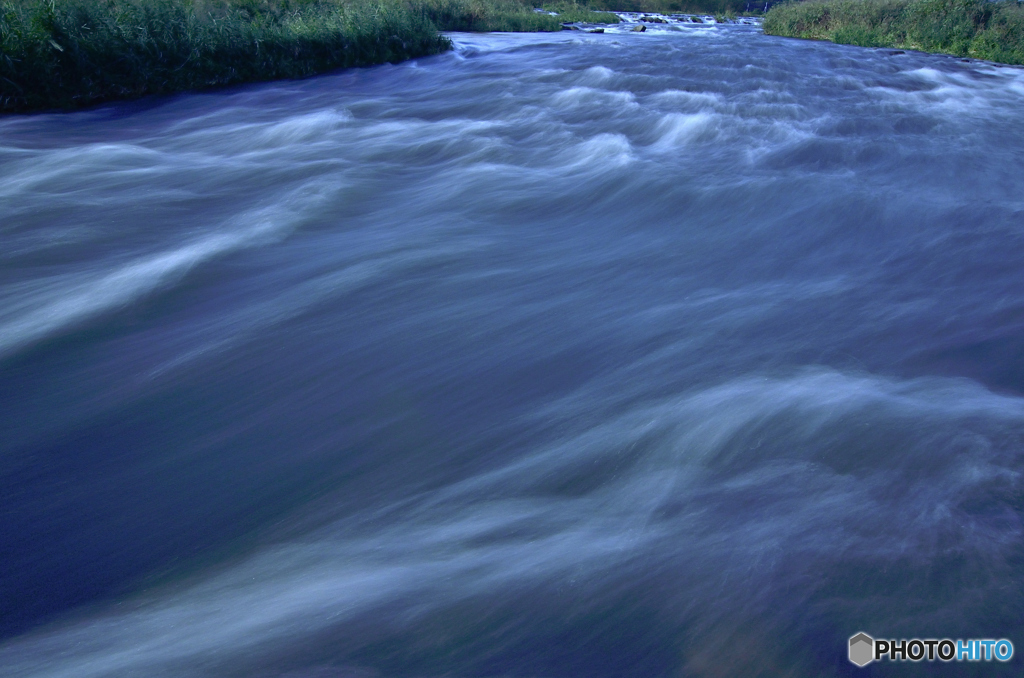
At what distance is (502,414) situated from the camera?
9.50 ft

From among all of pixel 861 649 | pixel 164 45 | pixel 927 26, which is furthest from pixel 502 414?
pixel 927 26

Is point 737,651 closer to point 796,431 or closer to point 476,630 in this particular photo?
point 476,630

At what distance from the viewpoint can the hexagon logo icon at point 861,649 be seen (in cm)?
175

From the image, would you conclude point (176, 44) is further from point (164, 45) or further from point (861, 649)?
point (861, 649)

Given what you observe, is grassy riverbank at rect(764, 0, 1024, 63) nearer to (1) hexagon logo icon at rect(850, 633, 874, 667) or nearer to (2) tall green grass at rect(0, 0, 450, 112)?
(2) tall green grass at rect(0, 0, 450, 112)

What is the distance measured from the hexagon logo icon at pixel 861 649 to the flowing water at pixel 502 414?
0.03 meters

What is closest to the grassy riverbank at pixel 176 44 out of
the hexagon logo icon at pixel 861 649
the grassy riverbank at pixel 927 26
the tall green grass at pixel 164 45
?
the tall green grass at pixel 164 45

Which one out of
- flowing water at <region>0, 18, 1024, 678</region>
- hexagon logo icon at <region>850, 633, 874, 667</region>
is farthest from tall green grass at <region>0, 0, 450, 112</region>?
hexagon logo icon at <region>850, 633, 874, 667</region>

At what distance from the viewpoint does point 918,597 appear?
1.89 metres

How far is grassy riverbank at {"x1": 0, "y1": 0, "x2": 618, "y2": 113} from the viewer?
742cm

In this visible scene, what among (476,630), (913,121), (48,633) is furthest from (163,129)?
(913,121)

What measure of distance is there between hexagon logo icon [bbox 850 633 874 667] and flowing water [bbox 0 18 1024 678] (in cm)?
3

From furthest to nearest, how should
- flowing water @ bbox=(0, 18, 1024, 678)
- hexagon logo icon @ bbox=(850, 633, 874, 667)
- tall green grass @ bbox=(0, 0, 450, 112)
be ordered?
tall green grass @ bbox=(0, 0, 450, 112) → flowing water @ bbox=(0, 18, 1024, 678) → hexagon logo icon @ bbox=(850, 633, 874, 667)

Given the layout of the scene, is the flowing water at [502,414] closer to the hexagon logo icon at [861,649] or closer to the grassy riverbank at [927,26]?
the hexagon logo icon at [861,649]
